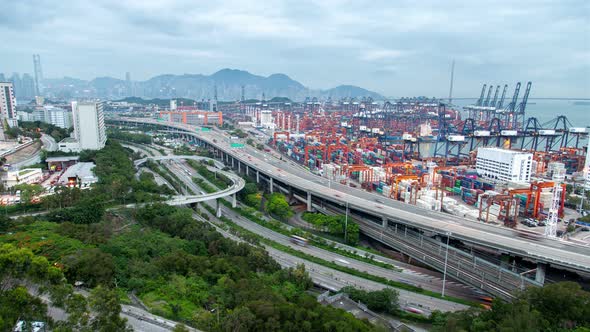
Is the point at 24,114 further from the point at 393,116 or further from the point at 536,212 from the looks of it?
the point at 536,212

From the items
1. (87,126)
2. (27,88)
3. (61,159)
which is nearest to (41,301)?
(61,159)

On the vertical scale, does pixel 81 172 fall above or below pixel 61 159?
below

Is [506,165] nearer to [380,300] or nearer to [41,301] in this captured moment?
[380,300]

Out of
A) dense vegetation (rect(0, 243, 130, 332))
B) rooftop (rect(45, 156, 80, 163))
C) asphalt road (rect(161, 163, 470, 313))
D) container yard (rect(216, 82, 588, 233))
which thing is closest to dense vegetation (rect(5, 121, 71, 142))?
rooftop (rect(45, 156, 80, 163))

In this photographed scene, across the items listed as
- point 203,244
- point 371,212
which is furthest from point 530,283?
point 203,244

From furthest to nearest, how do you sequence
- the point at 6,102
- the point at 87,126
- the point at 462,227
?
1. the point at 6,102
2. the point at 87,126
3. the point at 462,227

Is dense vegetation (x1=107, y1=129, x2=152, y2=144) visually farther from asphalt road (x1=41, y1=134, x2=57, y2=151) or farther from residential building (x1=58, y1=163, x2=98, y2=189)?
residential building (x1=58, y1=163, x2=98, y2=189)

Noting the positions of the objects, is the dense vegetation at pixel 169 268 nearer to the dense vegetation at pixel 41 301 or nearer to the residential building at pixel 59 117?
the dense vegetation at pixel 41 301

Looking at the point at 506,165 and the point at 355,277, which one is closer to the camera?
the point at 355,277
